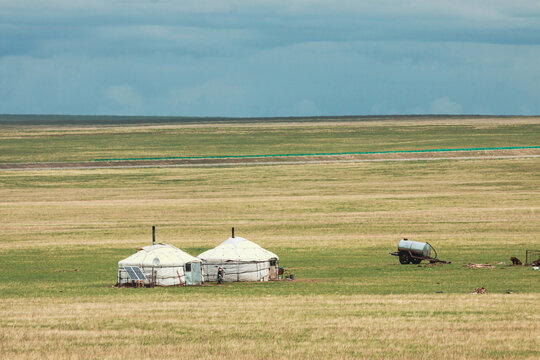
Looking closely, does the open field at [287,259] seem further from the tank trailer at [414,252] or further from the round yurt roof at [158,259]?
the round yurt roof at [158,259]

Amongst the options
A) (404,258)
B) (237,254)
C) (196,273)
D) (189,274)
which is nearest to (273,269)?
(237,254)

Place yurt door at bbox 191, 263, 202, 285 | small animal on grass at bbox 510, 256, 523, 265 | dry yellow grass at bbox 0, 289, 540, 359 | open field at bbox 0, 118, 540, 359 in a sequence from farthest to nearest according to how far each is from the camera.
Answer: small animal on grass at bbox 510, 256, 523, 265 < yurt door at bbox 191, 263, 202, 285 < open field at bbox 0, 118, 540, 359 < dry yellow grass at bbox 0, 289, 540, 359

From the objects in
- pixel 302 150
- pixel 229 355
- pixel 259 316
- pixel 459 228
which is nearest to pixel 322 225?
pixel 459 228

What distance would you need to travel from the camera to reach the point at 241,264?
53.8 m

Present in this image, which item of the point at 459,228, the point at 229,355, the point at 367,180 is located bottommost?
the point at 229,355

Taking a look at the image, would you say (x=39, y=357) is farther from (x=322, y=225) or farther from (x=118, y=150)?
(x=118, y=150)

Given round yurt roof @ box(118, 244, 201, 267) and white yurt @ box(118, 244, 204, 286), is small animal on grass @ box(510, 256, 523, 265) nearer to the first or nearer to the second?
white yurt @ box(118, 244, 204, 286)

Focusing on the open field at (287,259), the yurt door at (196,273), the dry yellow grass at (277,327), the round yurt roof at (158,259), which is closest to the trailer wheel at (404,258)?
the open field at (287,259)

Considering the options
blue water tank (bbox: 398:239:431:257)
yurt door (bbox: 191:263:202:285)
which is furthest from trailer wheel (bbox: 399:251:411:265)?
yurt door (bbox: 191:263:202:285)

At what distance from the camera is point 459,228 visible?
7869 cm

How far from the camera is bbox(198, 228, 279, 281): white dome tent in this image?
176ft

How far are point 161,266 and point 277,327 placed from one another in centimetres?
1794

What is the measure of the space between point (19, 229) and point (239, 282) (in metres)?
36.7

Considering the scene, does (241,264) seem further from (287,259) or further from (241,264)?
(287,259)
